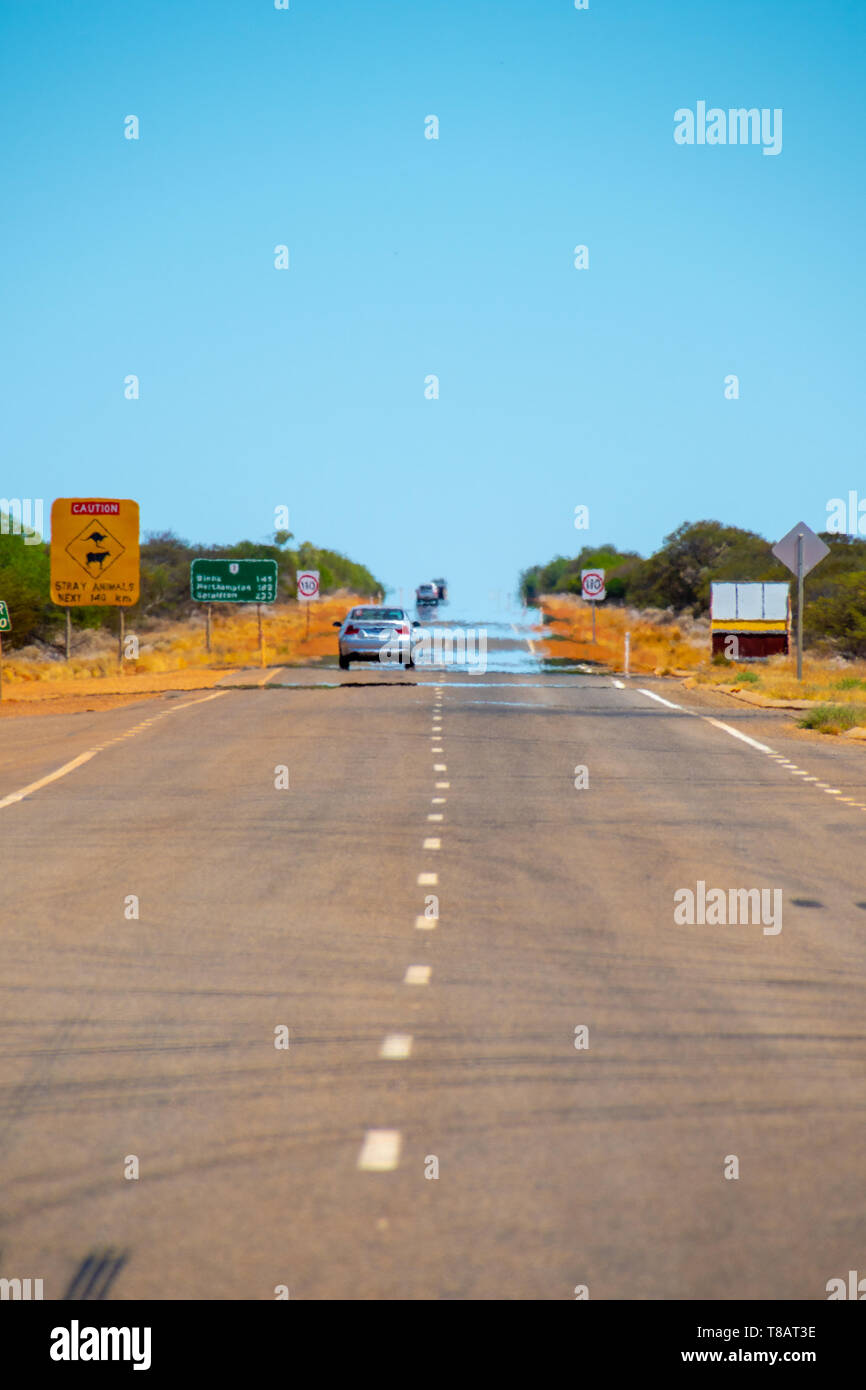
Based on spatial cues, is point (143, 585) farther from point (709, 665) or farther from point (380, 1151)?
point (380, 1151)

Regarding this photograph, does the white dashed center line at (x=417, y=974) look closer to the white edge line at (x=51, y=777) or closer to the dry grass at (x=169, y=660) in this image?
the white edge line at (x=51, y=777)

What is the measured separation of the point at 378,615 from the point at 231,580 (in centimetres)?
1087

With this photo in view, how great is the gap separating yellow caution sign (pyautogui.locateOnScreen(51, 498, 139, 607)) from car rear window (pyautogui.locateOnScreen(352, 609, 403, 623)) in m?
5.46

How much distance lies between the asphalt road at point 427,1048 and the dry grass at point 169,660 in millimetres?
23757

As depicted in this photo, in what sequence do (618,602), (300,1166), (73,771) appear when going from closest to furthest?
1. (300,1166)
2. (73,771)
3. (618,602)

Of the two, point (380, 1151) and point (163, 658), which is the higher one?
point (380, 1151)

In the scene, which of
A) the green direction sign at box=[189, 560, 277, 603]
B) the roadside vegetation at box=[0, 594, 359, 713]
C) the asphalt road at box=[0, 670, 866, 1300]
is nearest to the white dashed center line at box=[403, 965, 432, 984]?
the asphalt road at box=[0, 670, 866, 1300]

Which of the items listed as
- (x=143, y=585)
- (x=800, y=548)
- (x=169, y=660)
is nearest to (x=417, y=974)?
Answer: (x=800, y=548)

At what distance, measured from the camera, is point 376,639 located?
3781 centimetres

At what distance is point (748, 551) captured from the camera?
312ft

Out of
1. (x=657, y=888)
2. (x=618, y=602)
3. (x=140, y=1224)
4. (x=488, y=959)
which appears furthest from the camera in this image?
(x=618, y=602)

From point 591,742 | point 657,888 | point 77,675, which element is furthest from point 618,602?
point 657,888

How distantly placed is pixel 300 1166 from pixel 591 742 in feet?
54.4
